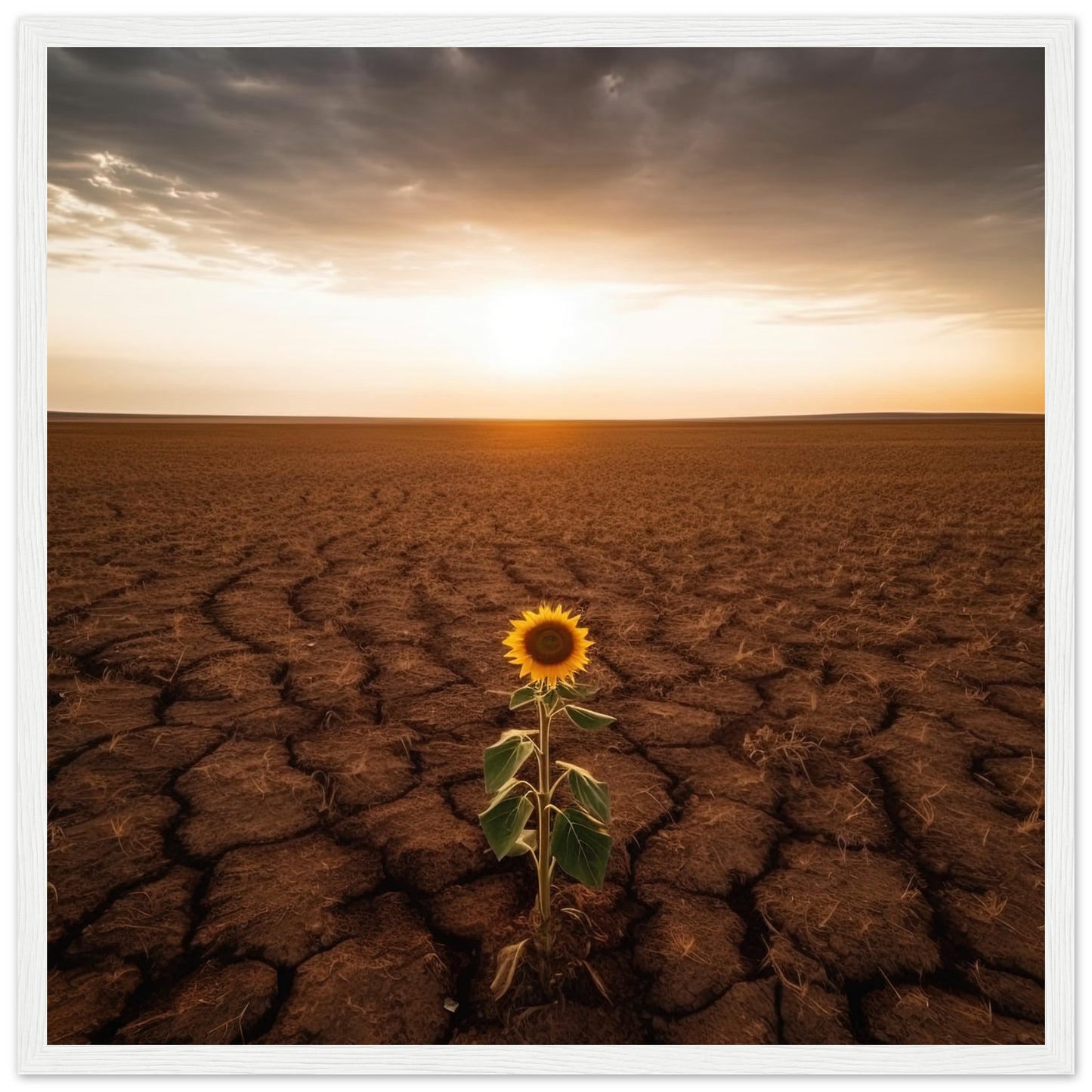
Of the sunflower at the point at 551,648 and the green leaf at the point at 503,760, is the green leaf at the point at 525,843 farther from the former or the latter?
the sunflower at the point at 551,648

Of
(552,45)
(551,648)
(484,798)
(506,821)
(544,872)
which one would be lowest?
(484,798)

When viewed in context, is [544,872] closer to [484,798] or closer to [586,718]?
[586,718]

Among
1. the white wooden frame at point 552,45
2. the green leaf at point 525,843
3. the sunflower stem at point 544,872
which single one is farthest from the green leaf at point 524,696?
the white wooden frame at point 552,45

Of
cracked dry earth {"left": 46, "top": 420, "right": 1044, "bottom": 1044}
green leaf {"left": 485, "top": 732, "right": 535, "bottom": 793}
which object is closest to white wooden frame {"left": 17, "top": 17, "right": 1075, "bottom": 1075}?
Result: cracked dry earth {"left": 46, "top": 420, "right": 1044, "bottom": 1044}

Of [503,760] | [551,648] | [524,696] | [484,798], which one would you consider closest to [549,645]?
[551,648]

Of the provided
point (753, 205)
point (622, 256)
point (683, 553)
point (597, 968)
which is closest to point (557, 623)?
point (597, 968)

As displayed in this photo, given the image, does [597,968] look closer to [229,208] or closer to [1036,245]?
[1036,245]

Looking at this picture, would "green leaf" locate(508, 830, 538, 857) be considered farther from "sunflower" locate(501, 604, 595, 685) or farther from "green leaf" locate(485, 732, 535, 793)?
"sunflower" locate(501, 604, 595, 685)
